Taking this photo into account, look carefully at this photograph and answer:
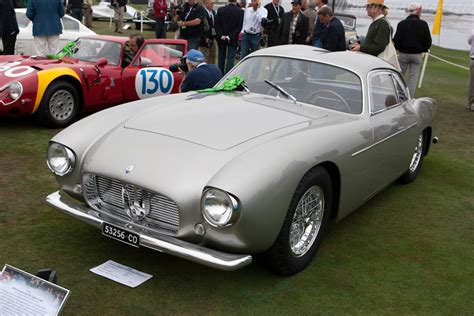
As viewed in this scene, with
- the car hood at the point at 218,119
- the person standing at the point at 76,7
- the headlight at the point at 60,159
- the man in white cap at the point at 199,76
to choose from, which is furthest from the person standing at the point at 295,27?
the person standing at the point at 76,7

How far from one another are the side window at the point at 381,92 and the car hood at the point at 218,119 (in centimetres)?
70

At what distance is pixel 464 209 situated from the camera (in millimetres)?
4992

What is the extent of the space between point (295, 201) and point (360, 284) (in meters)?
0.79

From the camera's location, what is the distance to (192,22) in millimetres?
9859

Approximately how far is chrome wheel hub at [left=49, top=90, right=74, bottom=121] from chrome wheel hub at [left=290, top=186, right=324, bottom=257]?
4.17 m

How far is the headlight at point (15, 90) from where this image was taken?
5977 mm

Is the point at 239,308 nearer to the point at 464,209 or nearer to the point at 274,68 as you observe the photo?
the point at 274,68

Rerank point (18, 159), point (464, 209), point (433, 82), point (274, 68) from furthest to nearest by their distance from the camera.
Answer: point (433, 82) < point (18, 159) < point (464, 209) < point (274, 68)

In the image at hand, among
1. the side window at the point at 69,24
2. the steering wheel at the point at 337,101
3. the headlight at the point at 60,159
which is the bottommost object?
the headlight at the point at 60,159

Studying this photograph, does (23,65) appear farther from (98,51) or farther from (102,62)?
(98,51)

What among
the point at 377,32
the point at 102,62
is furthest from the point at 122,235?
the point at 377,32

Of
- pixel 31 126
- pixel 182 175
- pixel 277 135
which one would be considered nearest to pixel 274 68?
pixel 277 135

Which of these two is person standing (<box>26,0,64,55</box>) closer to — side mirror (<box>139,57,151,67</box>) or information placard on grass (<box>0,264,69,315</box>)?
side mirror (<box>139,57,151,67</box>)

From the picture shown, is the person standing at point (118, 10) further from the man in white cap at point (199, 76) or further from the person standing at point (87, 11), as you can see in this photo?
the man in white cap at point (199, 76)
